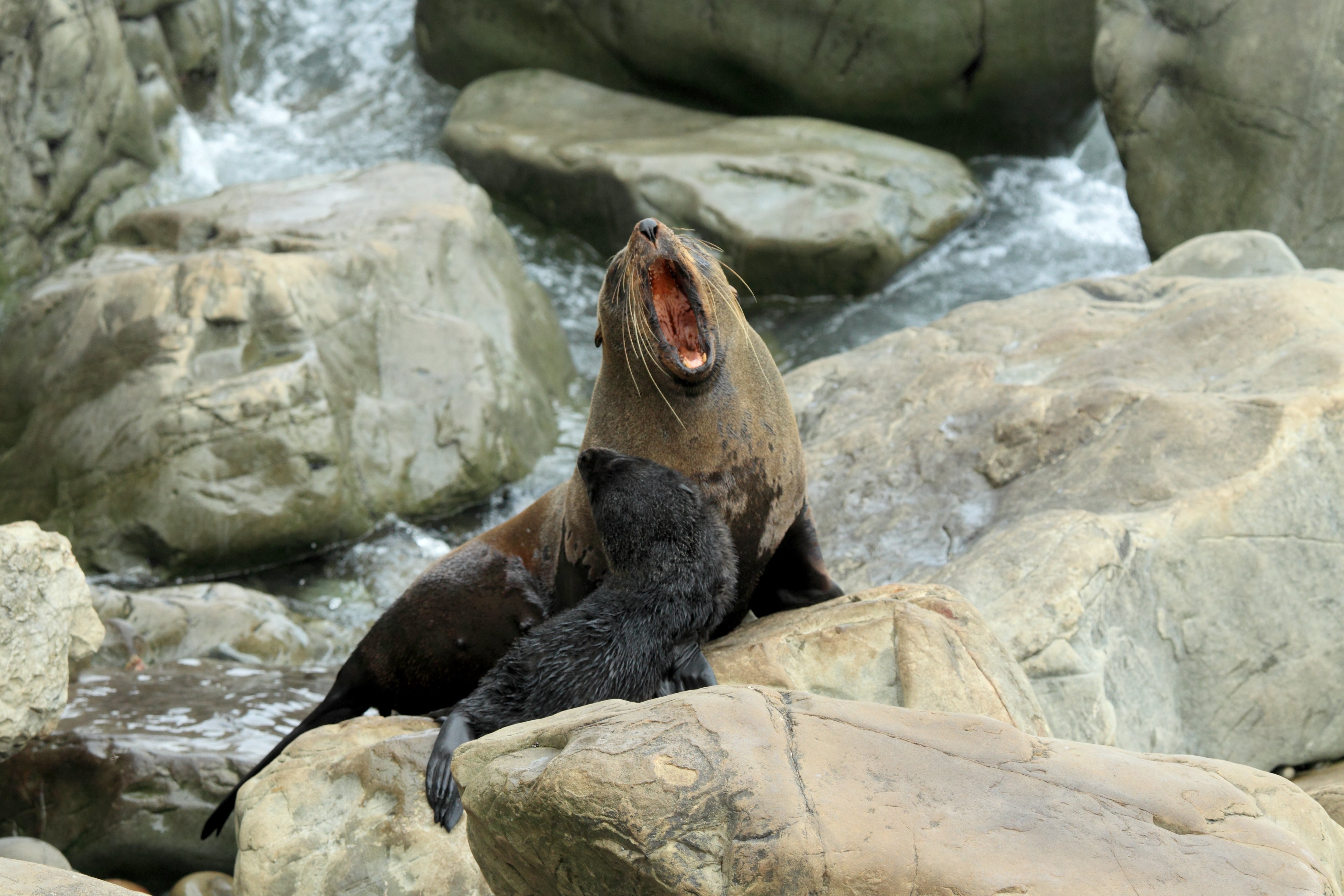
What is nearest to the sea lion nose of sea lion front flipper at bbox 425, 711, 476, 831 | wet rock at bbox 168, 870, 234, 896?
sea lion front flipper at bbox 425, 711, 476, 831

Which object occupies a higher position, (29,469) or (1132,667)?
(1132,667)

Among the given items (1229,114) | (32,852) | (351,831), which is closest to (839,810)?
(351,831)

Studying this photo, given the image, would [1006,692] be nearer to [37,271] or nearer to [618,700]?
[618,700]

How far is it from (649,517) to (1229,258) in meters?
5.30

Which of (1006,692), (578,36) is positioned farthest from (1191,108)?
(1006,692)

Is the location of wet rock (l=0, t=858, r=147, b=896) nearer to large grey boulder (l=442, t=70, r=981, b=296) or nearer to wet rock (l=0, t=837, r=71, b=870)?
wet rock (l=0, t=837, r=71, b=870)

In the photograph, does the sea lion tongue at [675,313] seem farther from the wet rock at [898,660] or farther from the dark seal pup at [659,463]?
the wet rock at [898,660]

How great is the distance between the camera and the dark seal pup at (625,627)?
3312 millimetres

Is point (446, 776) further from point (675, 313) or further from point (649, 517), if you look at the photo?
point (675, 313)

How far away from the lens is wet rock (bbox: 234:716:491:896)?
3227 millimetres

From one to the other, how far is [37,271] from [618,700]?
8.80 m

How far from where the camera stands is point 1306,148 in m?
9.41

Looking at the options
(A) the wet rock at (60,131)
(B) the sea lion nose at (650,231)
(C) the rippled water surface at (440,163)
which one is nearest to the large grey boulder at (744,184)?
(C) the rippled water surface at (440,163)

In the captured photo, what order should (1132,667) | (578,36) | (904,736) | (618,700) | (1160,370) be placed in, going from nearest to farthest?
(904,736)
(618,700)
(1132,667)
(1160,370)
(578,36)
